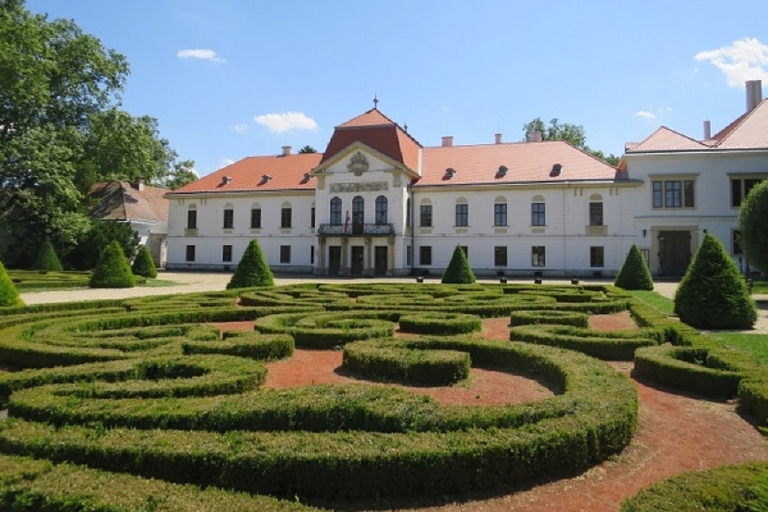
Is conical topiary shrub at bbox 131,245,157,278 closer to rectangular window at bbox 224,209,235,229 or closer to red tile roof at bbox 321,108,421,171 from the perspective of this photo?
rectangular window at bbox 224,209,235,229

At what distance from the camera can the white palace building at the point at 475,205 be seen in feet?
112

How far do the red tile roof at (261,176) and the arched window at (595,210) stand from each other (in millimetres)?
20292

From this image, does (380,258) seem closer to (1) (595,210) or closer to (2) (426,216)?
(2) (426,216)

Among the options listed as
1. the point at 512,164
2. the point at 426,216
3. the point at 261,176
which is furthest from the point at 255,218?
the point at 512,164

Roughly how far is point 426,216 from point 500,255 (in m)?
6.07

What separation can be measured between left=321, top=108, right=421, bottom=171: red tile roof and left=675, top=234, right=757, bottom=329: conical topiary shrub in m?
27.6

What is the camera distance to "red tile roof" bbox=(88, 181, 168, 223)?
143 feet

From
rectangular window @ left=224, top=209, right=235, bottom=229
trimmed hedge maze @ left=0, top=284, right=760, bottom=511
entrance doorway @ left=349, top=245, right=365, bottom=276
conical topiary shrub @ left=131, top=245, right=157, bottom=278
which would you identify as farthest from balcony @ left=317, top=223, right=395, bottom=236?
trimmed hedge maze @ left=0, top=284, right=760, bottom=511

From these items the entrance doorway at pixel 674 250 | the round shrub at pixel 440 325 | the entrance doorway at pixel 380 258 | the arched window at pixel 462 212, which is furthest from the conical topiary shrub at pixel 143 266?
the entrance doorway at pixel 674 250

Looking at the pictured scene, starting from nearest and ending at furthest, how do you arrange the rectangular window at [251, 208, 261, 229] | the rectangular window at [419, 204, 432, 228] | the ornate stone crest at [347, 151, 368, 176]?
the ornate stone crest at [347, 151, 368, 176] < the rectangular window at [419, 204, 432, 228] < the rectangular window at [251, 208, 261, 229]

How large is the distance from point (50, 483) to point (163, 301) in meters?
11.8

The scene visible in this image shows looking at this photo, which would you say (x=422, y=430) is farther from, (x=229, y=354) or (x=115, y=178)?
(x=115, y=178)

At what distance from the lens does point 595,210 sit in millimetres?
35781

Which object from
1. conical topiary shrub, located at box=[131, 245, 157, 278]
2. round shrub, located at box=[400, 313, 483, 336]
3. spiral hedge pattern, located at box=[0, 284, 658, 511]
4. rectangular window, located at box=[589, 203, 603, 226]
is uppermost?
rectangular window, located at box=[589, 203, 603, 226]
